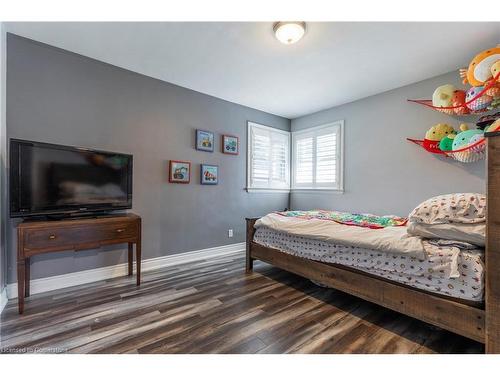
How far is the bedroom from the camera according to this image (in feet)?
5.26

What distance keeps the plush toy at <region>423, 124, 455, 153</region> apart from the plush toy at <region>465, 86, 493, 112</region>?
11.9 inches

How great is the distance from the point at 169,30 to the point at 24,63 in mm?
1472

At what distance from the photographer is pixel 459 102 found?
253 centimetres

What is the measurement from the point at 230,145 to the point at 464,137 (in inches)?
113

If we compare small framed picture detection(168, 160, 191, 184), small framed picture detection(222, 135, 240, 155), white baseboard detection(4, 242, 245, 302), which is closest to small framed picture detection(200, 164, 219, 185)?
small framed picture detection(168, 160, 191, 184)

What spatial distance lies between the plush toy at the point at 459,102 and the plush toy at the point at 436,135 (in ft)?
0.65

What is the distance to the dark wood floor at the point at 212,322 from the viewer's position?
156 centimetres

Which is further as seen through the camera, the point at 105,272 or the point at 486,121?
the point at 105,272

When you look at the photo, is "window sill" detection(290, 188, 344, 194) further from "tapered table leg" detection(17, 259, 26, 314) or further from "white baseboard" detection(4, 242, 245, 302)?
"tapered table leg" detection(17, 259, 26, 314)

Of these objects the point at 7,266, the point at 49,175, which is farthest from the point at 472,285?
the point at 7,266

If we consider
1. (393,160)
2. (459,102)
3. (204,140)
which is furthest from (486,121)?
(204,140)

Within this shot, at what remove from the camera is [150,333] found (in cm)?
170

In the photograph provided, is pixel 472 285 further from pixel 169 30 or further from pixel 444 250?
pixel 169 30

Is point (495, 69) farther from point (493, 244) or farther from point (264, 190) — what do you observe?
point (264, 190)
